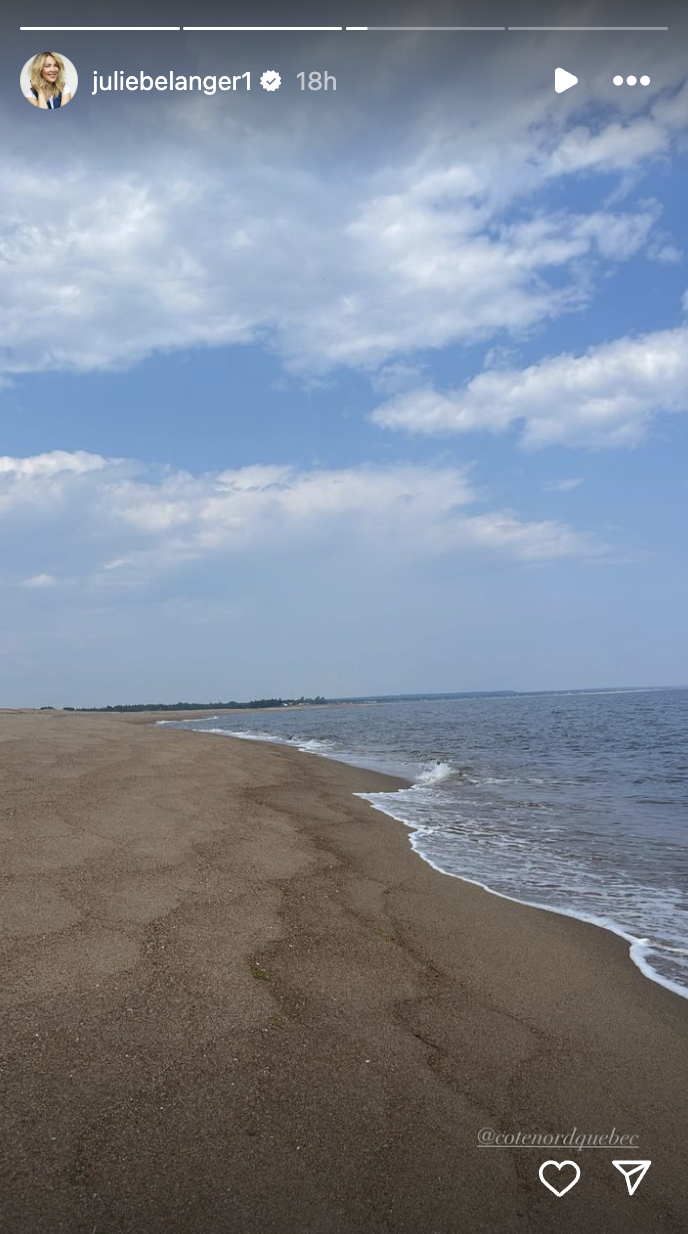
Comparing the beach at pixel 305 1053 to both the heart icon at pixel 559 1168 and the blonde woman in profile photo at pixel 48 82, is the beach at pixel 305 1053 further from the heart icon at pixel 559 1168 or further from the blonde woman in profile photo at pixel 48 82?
the blonde woman in profile photo at pixel 48 82

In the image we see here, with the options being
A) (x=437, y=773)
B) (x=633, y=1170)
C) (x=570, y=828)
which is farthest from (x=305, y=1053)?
(x=437, y=773)

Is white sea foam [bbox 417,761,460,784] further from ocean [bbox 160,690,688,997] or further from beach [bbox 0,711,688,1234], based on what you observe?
beach [bbox 0,711,688,1234]

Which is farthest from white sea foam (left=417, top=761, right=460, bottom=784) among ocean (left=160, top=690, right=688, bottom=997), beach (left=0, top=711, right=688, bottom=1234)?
beach (left=0, top=711, right=688, bottom=1234)

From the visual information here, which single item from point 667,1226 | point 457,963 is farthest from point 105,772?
point 667,1226

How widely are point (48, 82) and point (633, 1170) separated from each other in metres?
9.93

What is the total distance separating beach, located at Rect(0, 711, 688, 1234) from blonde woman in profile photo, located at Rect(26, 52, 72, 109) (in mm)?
7750

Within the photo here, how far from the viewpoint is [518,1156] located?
10.7 ft

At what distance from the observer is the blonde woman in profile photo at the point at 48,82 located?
22.5 ft

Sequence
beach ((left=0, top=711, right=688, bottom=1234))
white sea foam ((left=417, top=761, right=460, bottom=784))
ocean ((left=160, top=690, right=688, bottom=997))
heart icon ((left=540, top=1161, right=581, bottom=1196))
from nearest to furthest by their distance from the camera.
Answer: beach ((left=0, top=711, right=688, bottom=1234)), heart icon ((left=540, top=1161, right=581, bottom=1196)), ocean ((left=160, top=690, right=688, bottom=997)), white sea foam ((left=417, top=761, right=460, bottom=784))

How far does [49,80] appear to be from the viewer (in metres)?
7.05

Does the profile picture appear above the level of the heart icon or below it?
above

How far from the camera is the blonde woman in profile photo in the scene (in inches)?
270

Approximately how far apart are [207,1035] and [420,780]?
1656 centimetres

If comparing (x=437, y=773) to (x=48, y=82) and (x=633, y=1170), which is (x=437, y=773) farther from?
(x=48, y=82)
